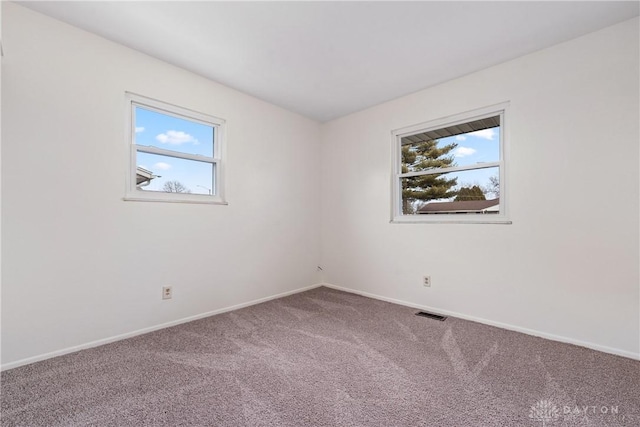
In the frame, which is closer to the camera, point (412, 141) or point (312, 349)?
point (312, 349)

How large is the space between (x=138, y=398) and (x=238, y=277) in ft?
5.27

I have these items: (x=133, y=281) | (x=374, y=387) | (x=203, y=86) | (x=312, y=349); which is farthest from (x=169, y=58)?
(x=374, y=387)

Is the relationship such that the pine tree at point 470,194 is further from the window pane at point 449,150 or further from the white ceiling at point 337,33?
the white ceiling at point 337,33

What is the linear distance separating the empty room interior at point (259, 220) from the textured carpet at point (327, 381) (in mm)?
17

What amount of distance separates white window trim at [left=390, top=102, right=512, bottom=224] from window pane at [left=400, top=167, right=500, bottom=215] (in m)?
0.05

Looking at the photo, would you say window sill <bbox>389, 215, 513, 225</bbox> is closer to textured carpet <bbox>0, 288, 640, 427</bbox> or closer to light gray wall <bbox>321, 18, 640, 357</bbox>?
light gray wall <bbox>321, 18, 640, 357</bbox>

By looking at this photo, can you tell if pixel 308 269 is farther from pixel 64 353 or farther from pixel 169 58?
pixel 169 58

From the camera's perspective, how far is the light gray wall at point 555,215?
2057mm

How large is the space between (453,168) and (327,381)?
2426 millimetres

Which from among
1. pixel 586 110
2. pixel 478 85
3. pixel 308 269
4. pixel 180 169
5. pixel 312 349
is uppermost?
pixel 478 85

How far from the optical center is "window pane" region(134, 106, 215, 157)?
99.6 inches

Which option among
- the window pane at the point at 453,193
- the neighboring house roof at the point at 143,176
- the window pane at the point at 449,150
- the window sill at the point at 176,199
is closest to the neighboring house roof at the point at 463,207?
the window pane at the point at 453,193

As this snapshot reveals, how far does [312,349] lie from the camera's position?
85.2 inches

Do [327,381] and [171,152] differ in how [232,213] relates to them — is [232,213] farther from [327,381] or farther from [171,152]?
[327,381]
